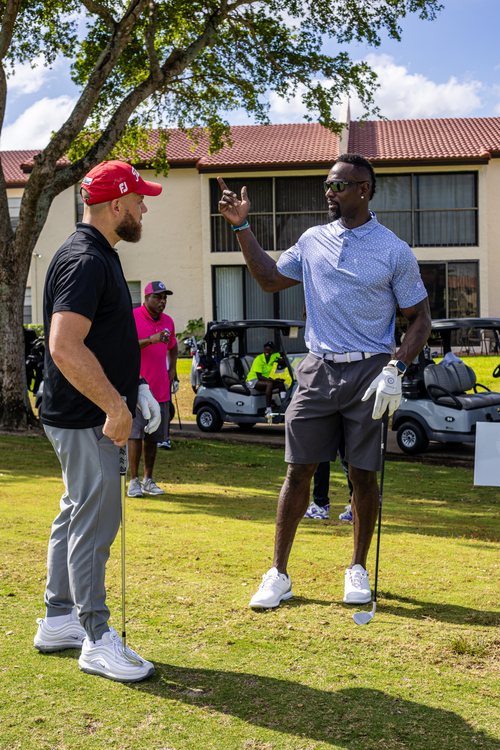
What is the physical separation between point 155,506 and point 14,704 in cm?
419

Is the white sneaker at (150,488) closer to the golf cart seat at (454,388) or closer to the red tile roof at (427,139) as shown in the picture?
the golf cart seat at (454,388)

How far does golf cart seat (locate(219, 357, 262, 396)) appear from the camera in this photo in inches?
540

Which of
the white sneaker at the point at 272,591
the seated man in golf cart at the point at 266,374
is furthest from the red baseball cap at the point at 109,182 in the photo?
the seated man in golf cart at the point at 266,374

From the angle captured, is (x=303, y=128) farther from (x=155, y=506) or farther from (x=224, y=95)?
(x=155, y=506)

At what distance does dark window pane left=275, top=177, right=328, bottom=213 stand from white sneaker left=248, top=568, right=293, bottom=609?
82.5 feet

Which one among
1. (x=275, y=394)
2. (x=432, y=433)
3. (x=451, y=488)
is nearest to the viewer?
(x=451, y=488)

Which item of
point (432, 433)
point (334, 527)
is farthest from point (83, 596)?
point (432, 433)

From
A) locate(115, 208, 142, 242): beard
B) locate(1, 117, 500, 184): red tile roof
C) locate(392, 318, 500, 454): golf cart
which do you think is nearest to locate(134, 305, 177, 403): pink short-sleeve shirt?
locate(115, 208, 142, 242): beard

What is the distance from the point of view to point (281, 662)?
10.1 feet

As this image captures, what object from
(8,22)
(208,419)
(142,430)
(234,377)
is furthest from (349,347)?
(8,22)

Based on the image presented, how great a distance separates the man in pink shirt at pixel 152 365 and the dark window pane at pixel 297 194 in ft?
68.4

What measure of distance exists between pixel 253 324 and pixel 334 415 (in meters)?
9.61

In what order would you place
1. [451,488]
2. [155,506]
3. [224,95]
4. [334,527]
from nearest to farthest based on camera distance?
[334,527], [155,506], [451,488], [224,95]

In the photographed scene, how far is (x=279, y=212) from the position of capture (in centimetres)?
2791
